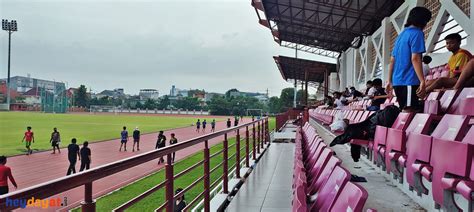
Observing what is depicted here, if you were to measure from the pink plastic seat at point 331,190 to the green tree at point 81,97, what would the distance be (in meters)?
96.2

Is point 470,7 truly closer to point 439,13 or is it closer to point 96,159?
point 439,13

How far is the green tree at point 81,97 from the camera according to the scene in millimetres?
89688

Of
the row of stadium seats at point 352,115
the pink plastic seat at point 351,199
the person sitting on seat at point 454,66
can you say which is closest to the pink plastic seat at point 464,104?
the person sitting on seat at point 454,66

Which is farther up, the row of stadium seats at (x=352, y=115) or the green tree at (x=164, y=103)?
the green tree at (x=164, y=103)

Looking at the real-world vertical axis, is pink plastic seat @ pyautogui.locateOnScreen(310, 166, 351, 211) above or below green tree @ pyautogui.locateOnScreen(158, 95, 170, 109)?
below

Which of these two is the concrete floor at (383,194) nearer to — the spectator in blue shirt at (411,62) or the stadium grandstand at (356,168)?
the stadium grandstand at (356,168)

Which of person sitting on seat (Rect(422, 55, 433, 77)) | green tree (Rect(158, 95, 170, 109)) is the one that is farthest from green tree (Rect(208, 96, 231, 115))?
person sitting on seat (Rect(422, 55, 433, 77))

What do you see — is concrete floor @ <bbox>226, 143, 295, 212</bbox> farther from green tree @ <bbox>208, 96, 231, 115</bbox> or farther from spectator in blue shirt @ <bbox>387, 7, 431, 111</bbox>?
green tree @ <bbox>208, 96, 231, 115</bbox>

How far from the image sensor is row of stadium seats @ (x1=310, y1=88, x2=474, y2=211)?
4.97 ft

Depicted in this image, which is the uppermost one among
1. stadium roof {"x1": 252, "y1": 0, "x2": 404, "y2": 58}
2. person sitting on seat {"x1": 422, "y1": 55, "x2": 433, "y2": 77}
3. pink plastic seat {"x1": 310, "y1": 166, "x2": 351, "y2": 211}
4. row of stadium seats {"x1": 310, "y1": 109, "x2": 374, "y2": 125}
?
stadium roof {"x1": 252, "y1": 0, "x2": 404, "y2": 58}

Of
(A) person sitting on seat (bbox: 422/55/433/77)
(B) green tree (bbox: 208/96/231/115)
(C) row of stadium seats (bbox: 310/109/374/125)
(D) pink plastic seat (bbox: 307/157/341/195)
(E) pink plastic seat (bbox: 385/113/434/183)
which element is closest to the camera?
(D) pink plastic seat (bbox: 307/157/341/195)

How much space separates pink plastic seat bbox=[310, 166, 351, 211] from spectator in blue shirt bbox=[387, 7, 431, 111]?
137cm

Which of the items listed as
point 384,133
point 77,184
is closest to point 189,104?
point 384,133

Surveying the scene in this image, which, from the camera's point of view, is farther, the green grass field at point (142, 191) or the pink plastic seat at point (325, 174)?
the green grass field at point (142, 191)
